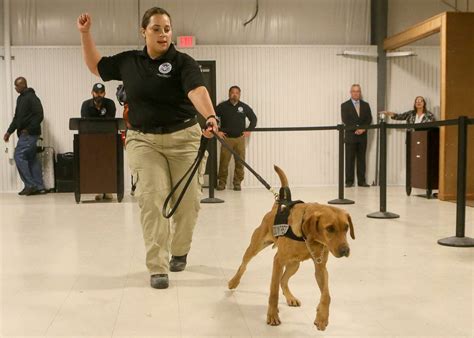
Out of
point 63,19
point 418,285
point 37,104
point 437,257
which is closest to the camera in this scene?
point 418,285

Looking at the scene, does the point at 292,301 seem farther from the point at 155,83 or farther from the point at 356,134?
the point at 356,134

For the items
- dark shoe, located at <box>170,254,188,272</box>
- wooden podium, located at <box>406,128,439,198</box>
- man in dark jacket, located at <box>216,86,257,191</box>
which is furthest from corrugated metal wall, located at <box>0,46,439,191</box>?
dark shoe, located at <box>170,254,188,272</box>

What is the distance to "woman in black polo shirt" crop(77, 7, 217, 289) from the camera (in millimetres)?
3498

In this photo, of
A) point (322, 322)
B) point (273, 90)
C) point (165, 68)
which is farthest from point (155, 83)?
point (273, 90)

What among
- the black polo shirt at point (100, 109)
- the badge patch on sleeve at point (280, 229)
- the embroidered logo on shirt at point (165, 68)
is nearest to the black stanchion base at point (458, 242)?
the badge patch on sleeve at point (280, 229)

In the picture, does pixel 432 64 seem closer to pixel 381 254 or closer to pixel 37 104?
pixel 37 104

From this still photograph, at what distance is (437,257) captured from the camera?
4363 mm

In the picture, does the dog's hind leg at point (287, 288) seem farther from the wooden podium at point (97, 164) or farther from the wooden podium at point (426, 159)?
the wooden podium at point (426, 159)

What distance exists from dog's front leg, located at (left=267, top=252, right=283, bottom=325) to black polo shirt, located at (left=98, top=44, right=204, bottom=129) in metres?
1.23

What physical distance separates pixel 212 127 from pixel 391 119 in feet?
28.9

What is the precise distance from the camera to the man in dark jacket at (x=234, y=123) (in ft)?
34.6

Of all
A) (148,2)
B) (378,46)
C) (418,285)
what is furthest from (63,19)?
(418,285)

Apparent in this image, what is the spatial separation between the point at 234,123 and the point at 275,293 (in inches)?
315

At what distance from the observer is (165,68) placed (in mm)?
3504
